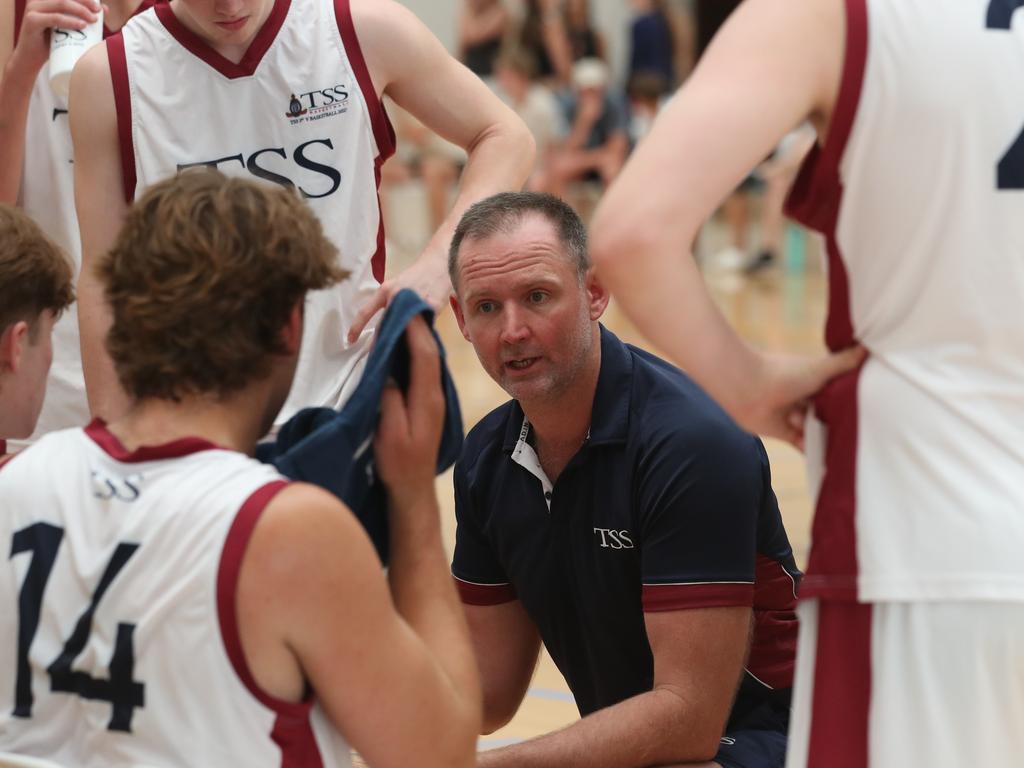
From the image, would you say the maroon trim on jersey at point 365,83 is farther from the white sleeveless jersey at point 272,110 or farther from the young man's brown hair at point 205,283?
the young man's brown hair at point 205,283

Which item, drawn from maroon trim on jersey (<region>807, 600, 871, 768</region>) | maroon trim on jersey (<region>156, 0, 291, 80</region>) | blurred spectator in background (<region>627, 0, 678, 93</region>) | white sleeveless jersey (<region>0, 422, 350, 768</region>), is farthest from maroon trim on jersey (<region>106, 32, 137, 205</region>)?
blurred spectator in background (<region>627, 0, 678, 93</region>)

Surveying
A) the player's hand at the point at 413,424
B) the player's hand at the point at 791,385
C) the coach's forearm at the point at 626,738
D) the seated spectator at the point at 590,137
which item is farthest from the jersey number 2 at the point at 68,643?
the seated spectator at the point at 590,137

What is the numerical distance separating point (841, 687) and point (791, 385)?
0.37 metres

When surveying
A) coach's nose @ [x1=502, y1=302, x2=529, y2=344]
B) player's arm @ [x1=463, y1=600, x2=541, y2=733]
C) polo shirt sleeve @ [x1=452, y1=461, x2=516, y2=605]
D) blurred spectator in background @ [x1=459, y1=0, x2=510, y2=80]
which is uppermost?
blurred spectator in background @ [x1=459, y1=0, x2=510, y2=80]

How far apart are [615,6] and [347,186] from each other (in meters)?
15.0

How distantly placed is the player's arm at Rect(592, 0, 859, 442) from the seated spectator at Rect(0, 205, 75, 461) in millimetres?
1007

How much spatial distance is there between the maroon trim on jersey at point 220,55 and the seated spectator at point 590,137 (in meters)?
11.7

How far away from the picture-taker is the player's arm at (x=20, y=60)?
299 centimetres

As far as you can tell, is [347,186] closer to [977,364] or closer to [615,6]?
[977,364]

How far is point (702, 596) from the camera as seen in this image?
104 inches

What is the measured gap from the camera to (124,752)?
5.86 feet

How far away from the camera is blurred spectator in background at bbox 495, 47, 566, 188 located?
562 inches

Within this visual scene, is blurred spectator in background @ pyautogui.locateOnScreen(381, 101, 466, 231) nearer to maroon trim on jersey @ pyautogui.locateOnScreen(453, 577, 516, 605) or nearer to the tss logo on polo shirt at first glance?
maroon trim on jersey @ pyautogui.locateOnScreen(453, 577, 516, 605)

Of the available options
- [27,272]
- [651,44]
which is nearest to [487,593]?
[27,272]
